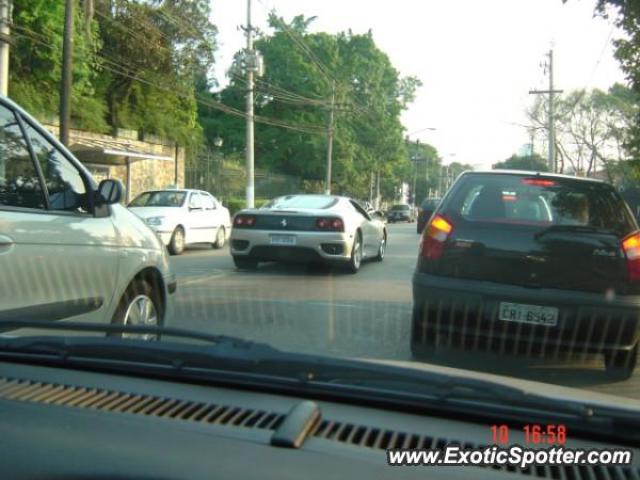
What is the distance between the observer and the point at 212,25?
31.2 metres

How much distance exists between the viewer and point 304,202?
11.7m

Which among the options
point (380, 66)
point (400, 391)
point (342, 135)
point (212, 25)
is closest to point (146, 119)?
point (212, 25)

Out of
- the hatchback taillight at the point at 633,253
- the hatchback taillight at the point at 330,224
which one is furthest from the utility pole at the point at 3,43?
the hatchback taillight at the point at 633,253

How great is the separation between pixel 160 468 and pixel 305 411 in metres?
0.46

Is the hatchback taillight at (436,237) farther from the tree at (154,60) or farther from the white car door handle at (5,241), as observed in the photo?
the tree at (154,60)

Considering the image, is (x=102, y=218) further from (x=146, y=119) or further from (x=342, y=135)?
(x=342, y=135)

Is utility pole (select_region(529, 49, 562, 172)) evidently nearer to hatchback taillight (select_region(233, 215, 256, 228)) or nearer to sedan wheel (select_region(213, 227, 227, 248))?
sedan wheel (select_region(213, 227, 227, 248))

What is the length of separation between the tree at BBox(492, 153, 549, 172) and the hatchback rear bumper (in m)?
58.7

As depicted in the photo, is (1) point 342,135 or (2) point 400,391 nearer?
(2) point 400,391

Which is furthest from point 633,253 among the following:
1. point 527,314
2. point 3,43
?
point 3,43

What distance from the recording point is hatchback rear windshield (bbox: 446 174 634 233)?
17.2ft
